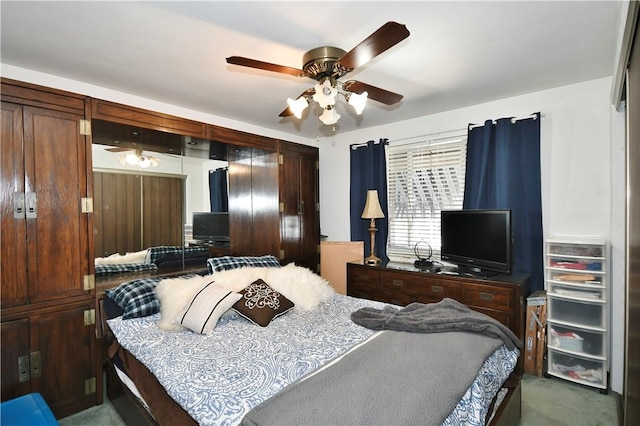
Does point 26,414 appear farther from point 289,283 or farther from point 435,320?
point 435,320

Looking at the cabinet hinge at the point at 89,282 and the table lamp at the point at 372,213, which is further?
the table lamp at the point at 372,213

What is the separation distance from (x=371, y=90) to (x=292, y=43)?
58cm

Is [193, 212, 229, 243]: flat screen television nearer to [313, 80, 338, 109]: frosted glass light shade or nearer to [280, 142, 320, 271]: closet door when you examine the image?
[280, 142, 320, 271]: closet door

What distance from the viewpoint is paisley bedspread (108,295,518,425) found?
132cm

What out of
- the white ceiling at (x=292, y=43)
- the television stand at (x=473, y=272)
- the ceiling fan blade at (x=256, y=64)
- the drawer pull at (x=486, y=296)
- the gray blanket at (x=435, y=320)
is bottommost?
the drawer pull at (x=486, y=296)

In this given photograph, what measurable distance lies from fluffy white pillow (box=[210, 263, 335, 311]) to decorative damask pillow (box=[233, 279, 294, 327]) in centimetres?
10

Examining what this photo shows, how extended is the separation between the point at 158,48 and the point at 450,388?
2.51m

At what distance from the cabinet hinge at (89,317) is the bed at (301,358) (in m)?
0.15

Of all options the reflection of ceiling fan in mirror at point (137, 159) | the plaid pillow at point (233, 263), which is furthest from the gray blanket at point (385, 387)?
the reflection of ceiling fan in mirror at point (137, 159)

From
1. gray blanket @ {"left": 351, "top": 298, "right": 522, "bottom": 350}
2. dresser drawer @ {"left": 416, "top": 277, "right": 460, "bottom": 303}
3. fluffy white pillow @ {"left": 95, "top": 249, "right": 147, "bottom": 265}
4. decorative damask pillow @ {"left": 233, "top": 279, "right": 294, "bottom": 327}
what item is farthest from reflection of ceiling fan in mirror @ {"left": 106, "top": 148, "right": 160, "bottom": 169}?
dresser drawer @ {"left": 416, "top": 277, "right": 460, "bottom": 303}

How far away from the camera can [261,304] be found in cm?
230

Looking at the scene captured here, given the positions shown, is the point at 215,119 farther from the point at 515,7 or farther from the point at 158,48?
the point at 515,7

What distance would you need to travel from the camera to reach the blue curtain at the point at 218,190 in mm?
3623

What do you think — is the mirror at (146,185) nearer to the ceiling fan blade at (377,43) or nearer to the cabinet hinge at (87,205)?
the cabinet hinge at (87,205)
